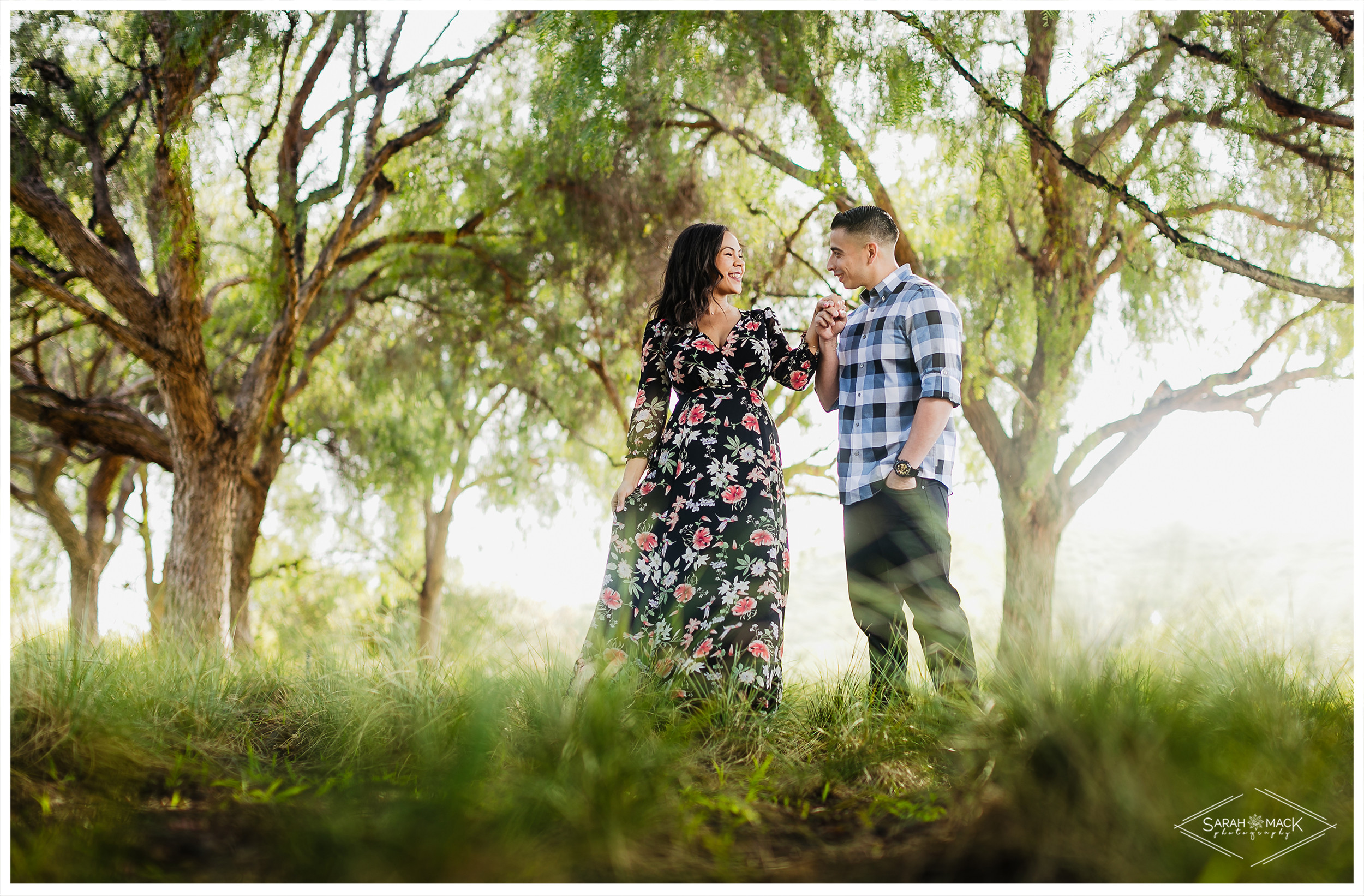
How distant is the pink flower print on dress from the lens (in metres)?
3.03

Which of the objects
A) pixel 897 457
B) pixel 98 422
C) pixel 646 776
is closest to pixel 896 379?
pixel 897 457

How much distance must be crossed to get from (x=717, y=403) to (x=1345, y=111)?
127 inches

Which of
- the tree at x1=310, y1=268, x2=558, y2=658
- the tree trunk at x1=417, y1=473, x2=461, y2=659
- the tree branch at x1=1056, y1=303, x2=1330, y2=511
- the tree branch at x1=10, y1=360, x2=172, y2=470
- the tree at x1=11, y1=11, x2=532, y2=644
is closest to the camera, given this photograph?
the tree at x1=11, y1=11, x2=532, y2=644

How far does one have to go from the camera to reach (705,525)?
3025mm

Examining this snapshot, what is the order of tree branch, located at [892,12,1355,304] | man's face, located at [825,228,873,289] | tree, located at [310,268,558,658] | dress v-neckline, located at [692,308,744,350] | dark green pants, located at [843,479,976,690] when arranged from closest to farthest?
dark green pants, located at [843,479,976,690] < dress v-neckline, located at [692,308,744,350] < man's face, located at [825,228,873,289] < tree branch, located at [892,12,1355,304] < tree, located at [310,268,558,658]

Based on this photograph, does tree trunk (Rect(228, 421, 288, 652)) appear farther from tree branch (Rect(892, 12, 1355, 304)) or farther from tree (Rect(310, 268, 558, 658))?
tree branch (Rect(892, 12, 1355, 304))

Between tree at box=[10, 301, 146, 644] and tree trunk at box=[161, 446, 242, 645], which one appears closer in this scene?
tree trunk at box=[161, 446, 242, 645]

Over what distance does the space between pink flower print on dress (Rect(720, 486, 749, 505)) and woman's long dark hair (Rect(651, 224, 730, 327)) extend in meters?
0.65

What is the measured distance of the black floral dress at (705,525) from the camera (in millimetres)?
2908

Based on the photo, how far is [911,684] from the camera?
275 cm

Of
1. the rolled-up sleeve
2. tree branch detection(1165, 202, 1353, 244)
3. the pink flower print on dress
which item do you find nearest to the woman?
the pink flower print on dress

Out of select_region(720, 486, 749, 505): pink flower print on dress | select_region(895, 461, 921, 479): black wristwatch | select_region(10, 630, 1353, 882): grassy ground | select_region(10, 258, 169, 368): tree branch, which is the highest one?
select_region(10, 258, 169, 368): tree branch

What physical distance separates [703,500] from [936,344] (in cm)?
97

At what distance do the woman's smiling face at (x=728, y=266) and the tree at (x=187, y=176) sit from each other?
2935 millimetres
